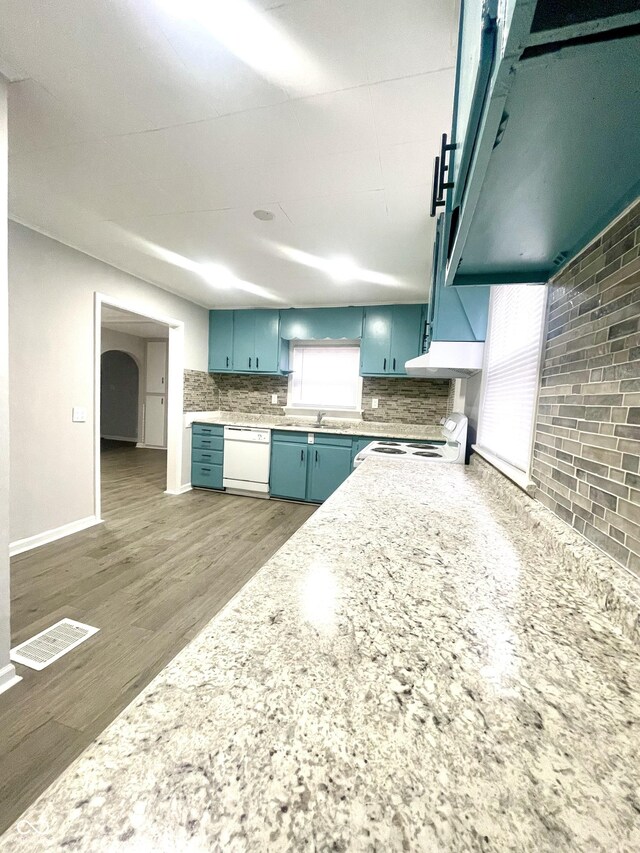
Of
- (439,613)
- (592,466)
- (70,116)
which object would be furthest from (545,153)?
(70,116)

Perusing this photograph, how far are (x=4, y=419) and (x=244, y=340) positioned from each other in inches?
133

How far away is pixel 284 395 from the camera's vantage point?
4840mm

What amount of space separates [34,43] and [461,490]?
7.58ft

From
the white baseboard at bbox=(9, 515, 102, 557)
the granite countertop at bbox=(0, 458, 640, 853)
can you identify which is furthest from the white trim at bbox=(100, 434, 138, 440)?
the granite countertop at bbox=(0, 458, 640, 853)

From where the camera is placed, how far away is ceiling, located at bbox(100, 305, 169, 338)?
5291mm

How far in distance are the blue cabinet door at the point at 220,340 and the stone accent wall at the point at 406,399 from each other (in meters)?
1.86

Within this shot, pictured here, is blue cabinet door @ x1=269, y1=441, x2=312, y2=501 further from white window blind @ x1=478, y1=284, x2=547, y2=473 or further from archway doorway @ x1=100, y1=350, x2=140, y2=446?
archway doorway @ x1=100, y1=350, x2=140, y2=446

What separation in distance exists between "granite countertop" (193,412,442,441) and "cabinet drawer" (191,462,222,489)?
0.58 meters

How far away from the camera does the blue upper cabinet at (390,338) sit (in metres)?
4.00

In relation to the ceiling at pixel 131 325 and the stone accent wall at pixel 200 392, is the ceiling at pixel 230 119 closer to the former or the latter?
the stone accent wall at pixel 200 392

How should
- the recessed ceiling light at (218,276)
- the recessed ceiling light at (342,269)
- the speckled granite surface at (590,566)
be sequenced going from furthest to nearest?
1. the recessed ceiling light at (218,276)
2. the recessed ceiling light at (342,269)
3. the speckled granite surface at (590,566)

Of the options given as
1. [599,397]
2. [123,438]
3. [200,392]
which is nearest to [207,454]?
[200,392]

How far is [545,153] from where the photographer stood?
598mm

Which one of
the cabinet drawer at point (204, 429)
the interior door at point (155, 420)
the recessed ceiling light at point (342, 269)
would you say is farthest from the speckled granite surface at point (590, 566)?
the interior door at point (155, 420)
